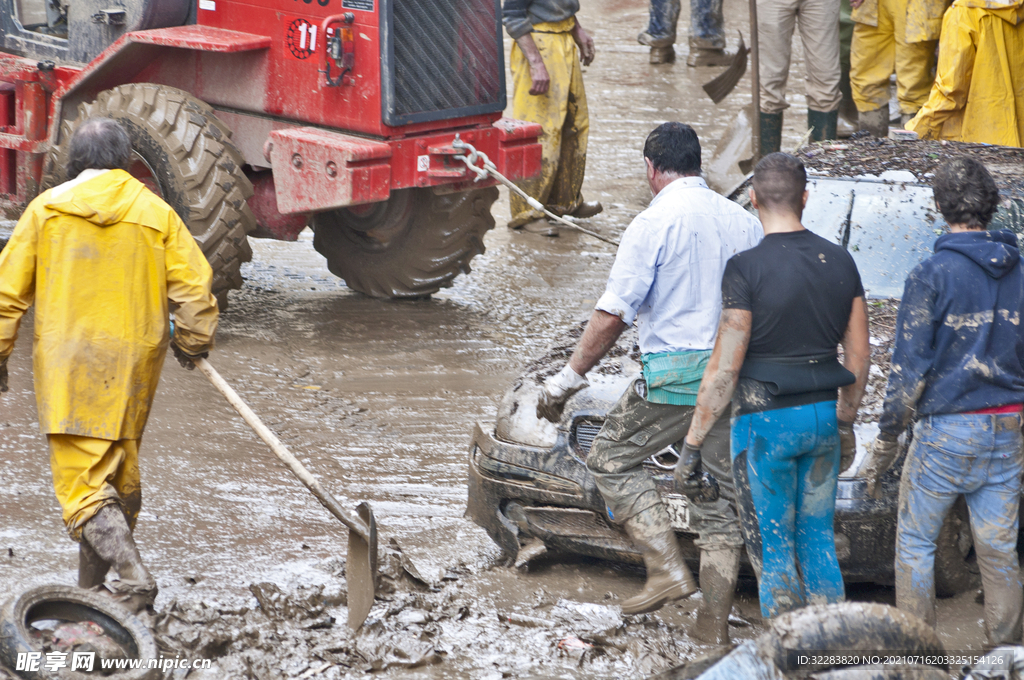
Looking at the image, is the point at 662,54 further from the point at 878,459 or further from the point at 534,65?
the point at 878,459

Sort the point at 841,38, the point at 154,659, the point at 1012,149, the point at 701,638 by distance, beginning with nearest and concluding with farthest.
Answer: the point at 154,659
the point at 701,638
the point at 1012,149
the point at 841,38

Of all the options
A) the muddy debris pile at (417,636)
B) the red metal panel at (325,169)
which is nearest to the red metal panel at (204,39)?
the red metal panel at (325,169)

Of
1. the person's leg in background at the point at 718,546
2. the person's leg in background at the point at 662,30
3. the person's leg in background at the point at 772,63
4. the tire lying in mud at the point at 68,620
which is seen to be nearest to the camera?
the tire lying in mud at the point at 68,620

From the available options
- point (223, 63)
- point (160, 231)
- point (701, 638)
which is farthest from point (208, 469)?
point (223, 63)

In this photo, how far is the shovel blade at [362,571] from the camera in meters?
4.01

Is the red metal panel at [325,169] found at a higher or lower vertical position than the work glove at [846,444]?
higher

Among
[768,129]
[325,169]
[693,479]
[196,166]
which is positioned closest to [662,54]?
[768,129]

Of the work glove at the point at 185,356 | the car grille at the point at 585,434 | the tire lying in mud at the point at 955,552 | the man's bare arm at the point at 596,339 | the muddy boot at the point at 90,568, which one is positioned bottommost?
the muddy boot at the point at 90,568

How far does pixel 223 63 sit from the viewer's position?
23.7 ft

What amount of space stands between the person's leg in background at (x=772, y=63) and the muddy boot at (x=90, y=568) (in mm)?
6553

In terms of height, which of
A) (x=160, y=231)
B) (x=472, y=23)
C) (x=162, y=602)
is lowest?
(x=162, y=602)

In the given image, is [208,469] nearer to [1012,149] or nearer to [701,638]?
[701,638]

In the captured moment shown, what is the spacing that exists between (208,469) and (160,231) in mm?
1581

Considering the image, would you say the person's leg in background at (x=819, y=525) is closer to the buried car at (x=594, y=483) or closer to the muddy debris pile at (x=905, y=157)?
the buried car at (x=594, y=483)
